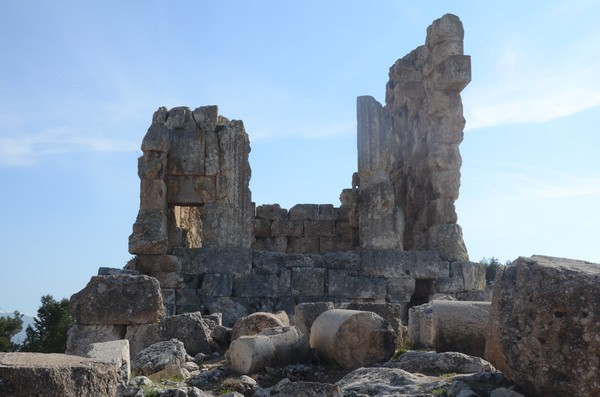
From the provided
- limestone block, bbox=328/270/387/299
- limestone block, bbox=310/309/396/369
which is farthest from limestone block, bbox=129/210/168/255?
limestone block, bbox=310/309/396/369

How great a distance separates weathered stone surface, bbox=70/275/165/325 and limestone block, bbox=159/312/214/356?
7.8 inches

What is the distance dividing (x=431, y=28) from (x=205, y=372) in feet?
36.0

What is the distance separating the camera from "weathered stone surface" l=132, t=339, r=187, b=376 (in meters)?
7.66

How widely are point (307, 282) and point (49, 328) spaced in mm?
16133

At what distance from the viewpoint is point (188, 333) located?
9.40 m

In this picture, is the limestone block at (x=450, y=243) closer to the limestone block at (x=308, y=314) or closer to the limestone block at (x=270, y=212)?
the limestone block at (x=308, y=314)

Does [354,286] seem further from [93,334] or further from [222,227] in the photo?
[93,334]

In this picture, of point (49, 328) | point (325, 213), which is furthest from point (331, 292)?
point (49, 328)

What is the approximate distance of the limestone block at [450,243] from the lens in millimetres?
15141

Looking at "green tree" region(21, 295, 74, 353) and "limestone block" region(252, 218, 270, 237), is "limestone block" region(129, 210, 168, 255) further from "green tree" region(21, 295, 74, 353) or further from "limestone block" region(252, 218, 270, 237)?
"green tree" region(21, 295, 74, 353)

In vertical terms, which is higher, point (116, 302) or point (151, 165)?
point (151, 165)

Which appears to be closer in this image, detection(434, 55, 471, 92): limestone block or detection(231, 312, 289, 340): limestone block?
detection(231, 312, 289, 340): limestone block

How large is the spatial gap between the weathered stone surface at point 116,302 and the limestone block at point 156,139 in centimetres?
471

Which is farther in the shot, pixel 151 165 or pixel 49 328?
pixel 49 328
